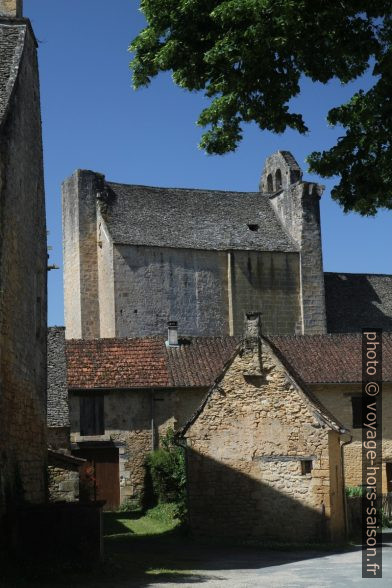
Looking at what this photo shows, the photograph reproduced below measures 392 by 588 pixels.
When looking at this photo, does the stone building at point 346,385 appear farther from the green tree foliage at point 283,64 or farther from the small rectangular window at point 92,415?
the green tree foliage at point 283,64

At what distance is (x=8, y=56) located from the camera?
15.7 meters

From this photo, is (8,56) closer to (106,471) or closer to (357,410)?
(106,471)

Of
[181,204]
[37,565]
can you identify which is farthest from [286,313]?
[37,565]

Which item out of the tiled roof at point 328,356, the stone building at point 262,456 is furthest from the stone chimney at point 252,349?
the tiled roof at point 328,356

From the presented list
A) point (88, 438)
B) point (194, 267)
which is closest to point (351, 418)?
point (88, 438)

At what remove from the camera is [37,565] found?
13.3m

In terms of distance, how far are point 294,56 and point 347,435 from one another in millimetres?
11422

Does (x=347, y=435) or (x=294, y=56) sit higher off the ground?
(x=294, y=56)

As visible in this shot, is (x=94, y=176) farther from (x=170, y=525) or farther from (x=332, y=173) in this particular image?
(x=332, y=173)

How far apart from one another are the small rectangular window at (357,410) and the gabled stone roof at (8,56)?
17123mm

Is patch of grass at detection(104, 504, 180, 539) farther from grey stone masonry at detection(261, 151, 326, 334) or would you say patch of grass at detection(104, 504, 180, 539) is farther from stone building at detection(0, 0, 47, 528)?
grey stone masonry at detection(261, 151, 326, 334)

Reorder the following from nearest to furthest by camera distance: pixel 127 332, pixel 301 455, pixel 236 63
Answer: pixel 236 63 < pixel 301 455 < pixel 127 332

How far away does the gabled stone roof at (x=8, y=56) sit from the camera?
1448 cm

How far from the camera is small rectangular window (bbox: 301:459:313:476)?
19.5 meters
